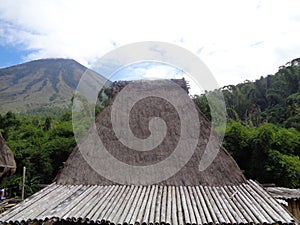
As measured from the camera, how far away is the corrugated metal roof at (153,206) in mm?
4906

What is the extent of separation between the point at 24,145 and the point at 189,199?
56.3 feet

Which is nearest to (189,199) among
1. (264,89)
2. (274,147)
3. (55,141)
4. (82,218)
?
(82,218)

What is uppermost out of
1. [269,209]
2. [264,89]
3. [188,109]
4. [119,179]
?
[264,89]

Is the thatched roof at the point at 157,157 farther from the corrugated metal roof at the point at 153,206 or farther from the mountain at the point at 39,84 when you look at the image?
the mountain at the point at 39,84

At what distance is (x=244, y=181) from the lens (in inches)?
255

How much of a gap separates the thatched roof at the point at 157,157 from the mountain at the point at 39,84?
6460 cm

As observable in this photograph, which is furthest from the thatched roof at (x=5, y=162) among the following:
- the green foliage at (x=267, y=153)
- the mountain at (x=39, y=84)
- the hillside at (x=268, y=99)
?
the mountain at (x=39, y=84)

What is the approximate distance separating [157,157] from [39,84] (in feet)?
326

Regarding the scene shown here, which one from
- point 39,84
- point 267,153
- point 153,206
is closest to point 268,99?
point 267,153

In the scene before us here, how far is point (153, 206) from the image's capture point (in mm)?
5344

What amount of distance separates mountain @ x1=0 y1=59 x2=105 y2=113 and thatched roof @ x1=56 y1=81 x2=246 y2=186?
64.6 meters

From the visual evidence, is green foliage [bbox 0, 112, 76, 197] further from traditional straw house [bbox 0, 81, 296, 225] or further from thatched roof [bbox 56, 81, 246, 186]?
traditional straw house [bbox 0, 81, 296, 225]

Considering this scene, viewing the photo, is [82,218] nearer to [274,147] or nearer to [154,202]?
[154,202]

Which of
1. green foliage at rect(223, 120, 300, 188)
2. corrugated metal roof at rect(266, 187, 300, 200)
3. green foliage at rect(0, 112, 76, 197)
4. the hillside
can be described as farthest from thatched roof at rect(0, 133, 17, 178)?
the hillside
